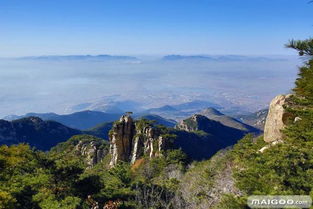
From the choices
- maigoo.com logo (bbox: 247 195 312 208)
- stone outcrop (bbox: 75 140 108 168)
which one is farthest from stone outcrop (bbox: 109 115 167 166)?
maigoo.com logo (bbox: 247 195 312 208)

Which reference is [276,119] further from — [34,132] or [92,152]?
[34,132]

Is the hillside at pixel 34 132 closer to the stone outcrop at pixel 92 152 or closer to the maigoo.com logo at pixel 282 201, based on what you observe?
the stone outcrop at pixel 92 152

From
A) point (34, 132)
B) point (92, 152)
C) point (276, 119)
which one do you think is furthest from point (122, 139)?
point (34, 132)

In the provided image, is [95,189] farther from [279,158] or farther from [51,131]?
[51,131]

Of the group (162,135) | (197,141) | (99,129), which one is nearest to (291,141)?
(162,135)

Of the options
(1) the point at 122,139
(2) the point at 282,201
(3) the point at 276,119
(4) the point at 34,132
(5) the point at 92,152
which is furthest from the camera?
(4) the point at 34,132

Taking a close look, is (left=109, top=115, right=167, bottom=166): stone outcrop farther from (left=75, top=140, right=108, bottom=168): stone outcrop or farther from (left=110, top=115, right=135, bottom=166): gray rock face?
(left=75, top=140, right=108, bottom=168): stone outcrop

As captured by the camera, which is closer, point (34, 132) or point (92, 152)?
point (92, 152)
